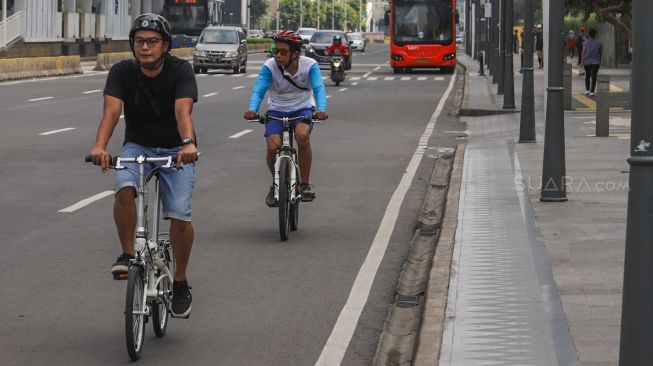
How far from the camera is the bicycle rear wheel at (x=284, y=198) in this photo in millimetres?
11672

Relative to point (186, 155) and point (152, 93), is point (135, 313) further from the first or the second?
point (152, 93)

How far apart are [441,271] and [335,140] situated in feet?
45.6

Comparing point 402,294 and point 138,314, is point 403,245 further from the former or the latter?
point 138,314

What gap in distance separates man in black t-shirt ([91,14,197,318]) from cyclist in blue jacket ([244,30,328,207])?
4202 millimetres

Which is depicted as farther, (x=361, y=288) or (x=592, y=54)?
(x=592, y=54)

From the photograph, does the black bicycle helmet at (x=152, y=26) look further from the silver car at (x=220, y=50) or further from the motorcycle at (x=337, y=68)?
the silver car at (x=220, y=50)

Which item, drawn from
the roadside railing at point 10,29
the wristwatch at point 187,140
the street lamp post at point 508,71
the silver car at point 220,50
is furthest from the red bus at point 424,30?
the wristwatch at point 187,140

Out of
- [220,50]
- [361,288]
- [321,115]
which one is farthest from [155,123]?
[220,50]

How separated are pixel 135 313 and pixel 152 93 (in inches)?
52.7

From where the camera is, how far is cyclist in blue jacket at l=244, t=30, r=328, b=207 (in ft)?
40.1

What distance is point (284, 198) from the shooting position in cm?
1171

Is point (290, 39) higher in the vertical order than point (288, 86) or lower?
higher

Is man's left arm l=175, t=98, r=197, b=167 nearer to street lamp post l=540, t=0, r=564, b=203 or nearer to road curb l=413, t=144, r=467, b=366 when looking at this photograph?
road curb l=413, t=144, r=467, b=366

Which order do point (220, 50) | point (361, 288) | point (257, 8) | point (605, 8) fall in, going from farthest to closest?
point (257, 8) → point (220, 50) → point (605, 8) → point (361, 288)
